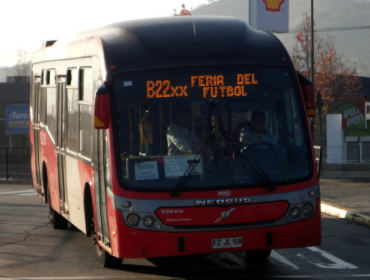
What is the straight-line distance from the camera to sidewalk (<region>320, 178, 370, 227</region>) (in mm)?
12959

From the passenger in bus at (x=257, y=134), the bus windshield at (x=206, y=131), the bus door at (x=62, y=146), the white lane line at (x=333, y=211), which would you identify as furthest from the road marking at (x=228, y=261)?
the white lane line at (x=333, y=211)

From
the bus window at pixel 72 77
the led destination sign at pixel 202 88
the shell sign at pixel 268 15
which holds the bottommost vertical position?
the led destination sign at pixel 202 88

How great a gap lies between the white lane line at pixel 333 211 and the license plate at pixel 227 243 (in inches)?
278

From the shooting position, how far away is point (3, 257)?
9172mm

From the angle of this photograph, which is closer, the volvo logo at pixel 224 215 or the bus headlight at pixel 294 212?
the volvo logo at pixel 224 215

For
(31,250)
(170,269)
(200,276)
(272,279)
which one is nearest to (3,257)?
(31,250)

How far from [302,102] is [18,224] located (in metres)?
7.69

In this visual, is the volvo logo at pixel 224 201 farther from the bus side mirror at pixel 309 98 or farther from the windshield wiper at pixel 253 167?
the bus side mirror at pixel 309 98

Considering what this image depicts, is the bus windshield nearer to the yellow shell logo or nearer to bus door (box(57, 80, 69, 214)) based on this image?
bus door (box(57, 80, 69, 214))

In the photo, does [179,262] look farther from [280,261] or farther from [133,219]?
[133,219]

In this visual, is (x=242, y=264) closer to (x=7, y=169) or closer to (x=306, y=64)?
(x=7, y=169)

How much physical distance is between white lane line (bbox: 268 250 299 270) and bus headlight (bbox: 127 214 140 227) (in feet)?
7.93

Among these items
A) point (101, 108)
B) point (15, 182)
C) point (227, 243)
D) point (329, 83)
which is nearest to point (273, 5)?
point (15, 182)

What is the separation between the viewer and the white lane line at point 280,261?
322 inches
